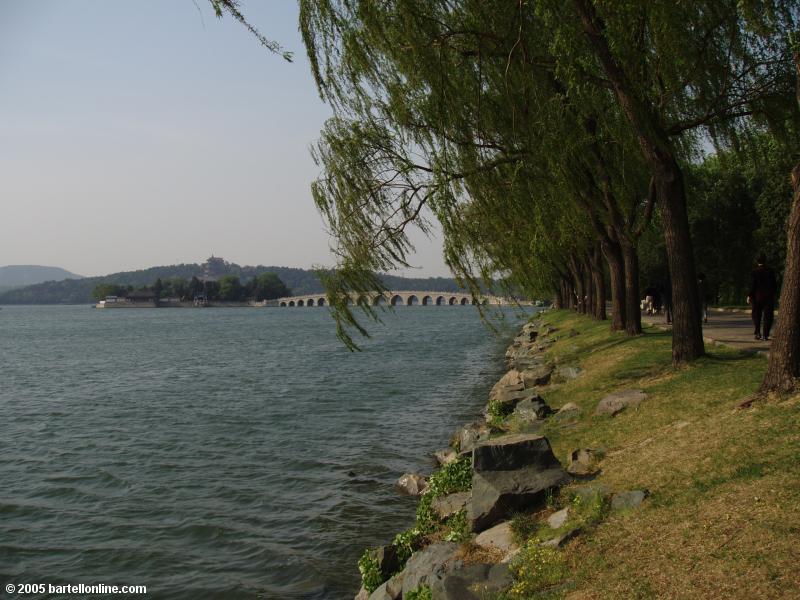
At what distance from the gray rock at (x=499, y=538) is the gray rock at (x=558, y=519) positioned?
45cm

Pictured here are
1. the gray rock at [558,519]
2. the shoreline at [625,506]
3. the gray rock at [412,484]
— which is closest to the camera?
the shoreline at [625,506]

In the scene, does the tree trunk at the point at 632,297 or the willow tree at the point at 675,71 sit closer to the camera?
the willow tree at the point at 675,71

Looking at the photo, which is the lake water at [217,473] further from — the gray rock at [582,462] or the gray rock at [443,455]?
the gray rock at [582,462]

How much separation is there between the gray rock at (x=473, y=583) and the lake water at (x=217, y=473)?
10.3ft

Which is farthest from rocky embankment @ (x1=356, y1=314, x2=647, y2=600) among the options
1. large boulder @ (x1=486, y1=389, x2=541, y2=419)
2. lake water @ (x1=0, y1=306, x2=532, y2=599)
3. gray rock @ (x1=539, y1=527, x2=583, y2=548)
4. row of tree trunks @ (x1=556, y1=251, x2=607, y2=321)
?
row of tree trunks @ (x1=556, y1=251, x2=607, y2=321)

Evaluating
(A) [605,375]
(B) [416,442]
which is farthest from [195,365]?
(A) [605,375]

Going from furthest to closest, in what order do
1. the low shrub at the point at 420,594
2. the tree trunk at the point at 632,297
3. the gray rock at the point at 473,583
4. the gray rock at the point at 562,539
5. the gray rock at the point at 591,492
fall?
the tree trunk at the point at 632,297 → the gray rock at the point at 591,492 → the low shrub at the point at 420,594 → the gray rock at the point at 562,539 → the gray rock at the point at 473,583

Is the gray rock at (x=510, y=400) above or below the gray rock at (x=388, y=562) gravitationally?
above

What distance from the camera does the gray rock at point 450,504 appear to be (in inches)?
372

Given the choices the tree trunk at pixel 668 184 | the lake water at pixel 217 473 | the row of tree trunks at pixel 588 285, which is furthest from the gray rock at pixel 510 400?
the row of tree trunks at pixel 588 285

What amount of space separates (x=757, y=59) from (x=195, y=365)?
36.1 meters

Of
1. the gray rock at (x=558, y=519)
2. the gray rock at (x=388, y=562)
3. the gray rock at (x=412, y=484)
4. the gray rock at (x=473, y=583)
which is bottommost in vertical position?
the gray rock at (x=412, y=484)

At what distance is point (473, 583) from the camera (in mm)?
6383

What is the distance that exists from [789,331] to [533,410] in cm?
574
